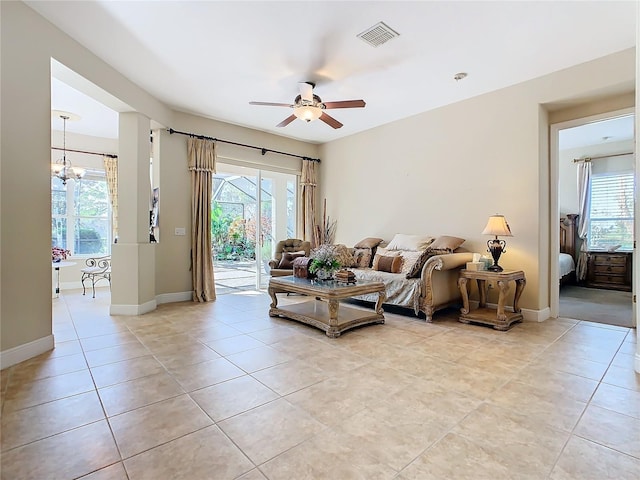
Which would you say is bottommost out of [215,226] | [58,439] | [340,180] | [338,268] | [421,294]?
[58,439]

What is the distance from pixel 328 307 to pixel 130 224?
2.88m

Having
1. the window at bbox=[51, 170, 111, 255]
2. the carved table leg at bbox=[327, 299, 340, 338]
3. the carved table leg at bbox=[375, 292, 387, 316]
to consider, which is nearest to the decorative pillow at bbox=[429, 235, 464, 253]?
the carved table leg at bbox=[375, 292, 387, 316]

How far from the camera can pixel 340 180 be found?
6.63 meters

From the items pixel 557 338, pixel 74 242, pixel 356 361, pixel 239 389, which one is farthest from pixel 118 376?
pixel 74 242

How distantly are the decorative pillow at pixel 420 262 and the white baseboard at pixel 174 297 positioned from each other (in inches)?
137

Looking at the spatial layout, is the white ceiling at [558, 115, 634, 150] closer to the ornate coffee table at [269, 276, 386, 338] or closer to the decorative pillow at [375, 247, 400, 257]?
the decorative pillow at [375, 247, 400, 257]

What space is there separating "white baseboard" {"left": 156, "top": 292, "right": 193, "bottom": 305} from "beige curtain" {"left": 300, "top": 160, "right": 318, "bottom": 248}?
2.54m

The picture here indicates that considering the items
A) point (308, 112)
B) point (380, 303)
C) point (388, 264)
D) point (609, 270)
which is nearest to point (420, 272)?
point (388, 264)

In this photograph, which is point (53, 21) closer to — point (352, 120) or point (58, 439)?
point (58, 439)

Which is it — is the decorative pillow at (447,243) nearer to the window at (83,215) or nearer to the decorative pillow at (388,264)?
the decorative pillow at (388,264)

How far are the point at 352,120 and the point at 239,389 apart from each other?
4.67 meters

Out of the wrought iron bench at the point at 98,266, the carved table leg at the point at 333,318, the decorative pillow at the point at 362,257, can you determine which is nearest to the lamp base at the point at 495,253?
the decorative pillow at the point at 362,257

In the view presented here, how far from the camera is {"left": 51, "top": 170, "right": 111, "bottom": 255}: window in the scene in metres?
6.41

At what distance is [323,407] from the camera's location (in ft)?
6.49
